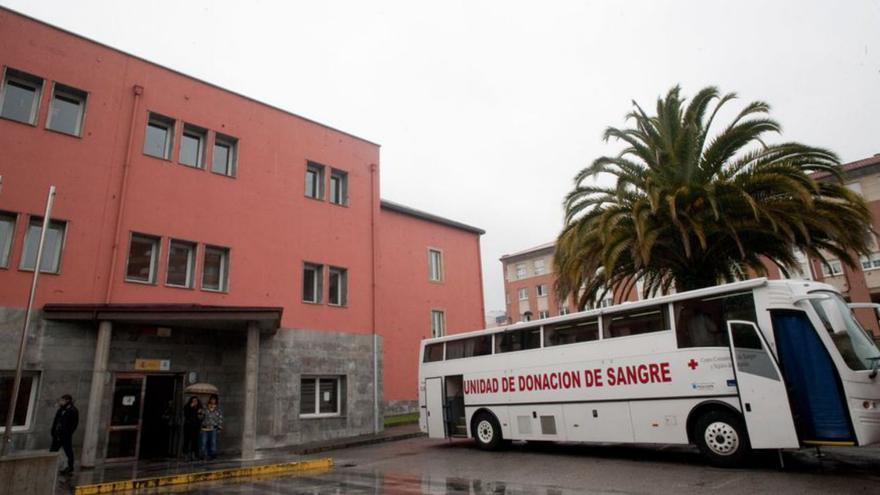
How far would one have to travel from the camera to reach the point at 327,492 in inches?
384

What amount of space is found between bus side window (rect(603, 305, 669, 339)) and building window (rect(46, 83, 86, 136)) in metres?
15.2

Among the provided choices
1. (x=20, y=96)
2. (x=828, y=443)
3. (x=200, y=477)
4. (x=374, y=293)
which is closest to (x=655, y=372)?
(x=828, y=443)

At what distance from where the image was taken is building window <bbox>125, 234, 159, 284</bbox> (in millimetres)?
15891

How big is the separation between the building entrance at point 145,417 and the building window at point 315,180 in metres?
8.33

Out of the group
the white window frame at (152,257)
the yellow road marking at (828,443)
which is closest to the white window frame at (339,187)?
the white window frame at (152,257)

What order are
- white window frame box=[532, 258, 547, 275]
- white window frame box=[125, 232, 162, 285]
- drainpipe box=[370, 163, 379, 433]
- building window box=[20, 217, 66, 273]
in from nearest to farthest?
building window box=[20, 217, 66, 273], white window frame box=[125, 232, 162, 285], drainpipe box=[370, 163, 379, 433], white window frame box=[532, 258, 547, 275]

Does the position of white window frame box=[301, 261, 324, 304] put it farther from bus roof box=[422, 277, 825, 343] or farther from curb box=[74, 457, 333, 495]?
curb box=[74, 457, 333, 495]

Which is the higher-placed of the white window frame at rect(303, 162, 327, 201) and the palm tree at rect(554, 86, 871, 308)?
the white window frame at rect(303, 162, 327, 201)

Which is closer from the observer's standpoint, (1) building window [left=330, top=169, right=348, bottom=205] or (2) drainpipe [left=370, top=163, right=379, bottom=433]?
(2) drainpipe [left=370, top=163, right=379, bottom=433]

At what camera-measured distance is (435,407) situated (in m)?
16.9

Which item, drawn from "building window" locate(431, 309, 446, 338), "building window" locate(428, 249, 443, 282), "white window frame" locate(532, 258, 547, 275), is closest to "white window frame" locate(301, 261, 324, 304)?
"building window" locate(428, 249, 443, 282)

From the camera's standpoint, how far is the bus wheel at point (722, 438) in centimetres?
1031

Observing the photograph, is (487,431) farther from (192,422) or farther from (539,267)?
(539,267)

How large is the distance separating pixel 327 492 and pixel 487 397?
6.56 m
